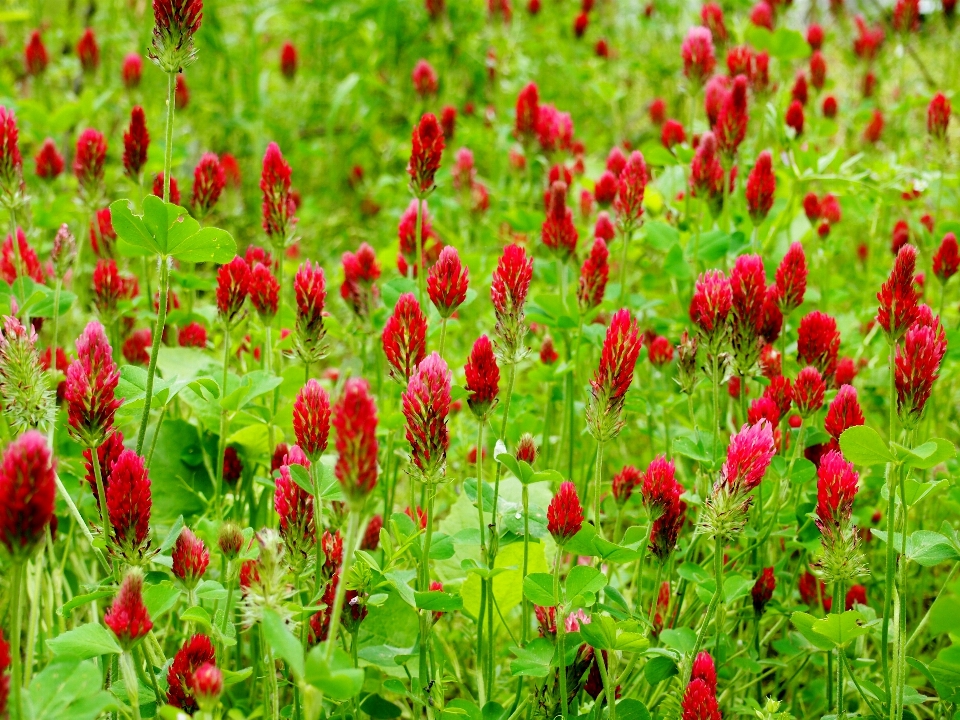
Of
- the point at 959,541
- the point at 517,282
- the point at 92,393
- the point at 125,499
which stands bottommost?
the point at 959,541

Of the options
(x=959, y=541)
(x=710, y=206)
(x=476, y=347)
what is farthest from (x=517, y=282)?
(x=710, y=206)

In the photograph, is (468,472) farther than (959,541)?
Yes

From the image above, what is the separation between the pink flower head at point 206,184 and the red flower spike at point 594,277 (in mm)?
841

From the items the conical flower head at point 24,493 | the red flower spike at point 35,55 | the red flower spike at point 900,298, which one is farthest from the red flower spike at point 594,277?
the red flower spike at point 35,55

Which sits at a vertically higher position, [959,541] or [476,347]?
[476,347]

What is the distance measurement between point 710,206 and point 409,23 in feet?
10.1

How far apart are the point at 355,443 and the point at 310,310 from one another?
0.64 metres

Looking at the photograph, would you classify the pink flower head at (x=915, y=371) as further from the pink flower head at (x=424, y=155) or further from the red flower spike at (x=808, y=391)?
the pink flower head at (x=424, y=155)

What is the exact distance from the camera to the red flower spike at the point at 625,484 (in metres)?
1.82

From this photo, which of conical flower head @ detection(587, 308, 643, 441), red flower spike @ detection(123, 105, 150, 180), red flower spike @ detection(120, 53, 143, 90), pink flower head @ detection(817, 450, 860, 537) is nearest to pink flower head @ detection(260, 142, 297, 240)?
red flower spike @ detection(123, 105, 150, 180)

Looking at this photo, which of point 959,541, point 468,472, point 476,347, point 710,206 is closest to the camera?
point 476,347

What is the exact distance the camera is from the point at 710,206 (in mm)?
2455

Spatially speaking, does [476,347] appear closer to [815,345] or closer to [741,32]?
[815,345]

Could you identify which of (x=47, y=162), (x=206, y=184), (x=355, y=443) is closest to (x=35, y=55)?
(x=47, y=162)
